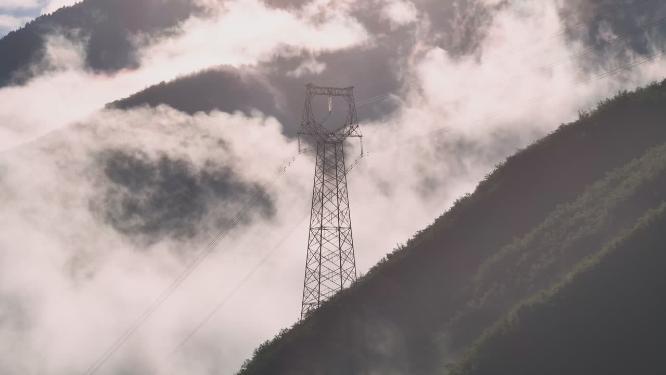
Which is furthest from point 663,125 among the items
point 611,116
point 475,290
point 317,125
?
point 317,125

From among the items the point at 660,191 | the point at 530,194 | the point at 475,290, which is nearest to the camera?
the point at 660,191

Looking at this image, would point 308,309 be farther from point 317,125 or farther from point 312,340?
point 317,125

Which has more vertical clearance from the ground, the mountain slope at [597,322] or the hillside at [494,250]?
the hillside at [494,250]

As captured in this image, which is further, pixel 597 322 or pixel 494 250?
pixel 494 250

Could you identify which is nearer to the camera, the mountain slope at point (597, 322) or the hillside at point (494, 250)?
the mountain slope at point (597, 322)

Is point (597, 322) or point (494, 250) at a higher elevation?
point (494, 250)

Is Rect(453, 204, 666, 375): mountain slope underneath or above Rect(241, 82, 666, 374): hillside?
underneath

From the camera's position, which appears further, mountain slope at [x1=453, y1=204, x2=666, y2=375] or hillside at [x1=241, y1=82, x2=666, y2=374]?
hillside at [x1=241, y1=82, x2=666, y2=374]

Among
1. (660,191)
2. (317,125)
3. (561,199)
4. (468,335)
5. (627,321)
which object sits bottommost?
(627,321)
